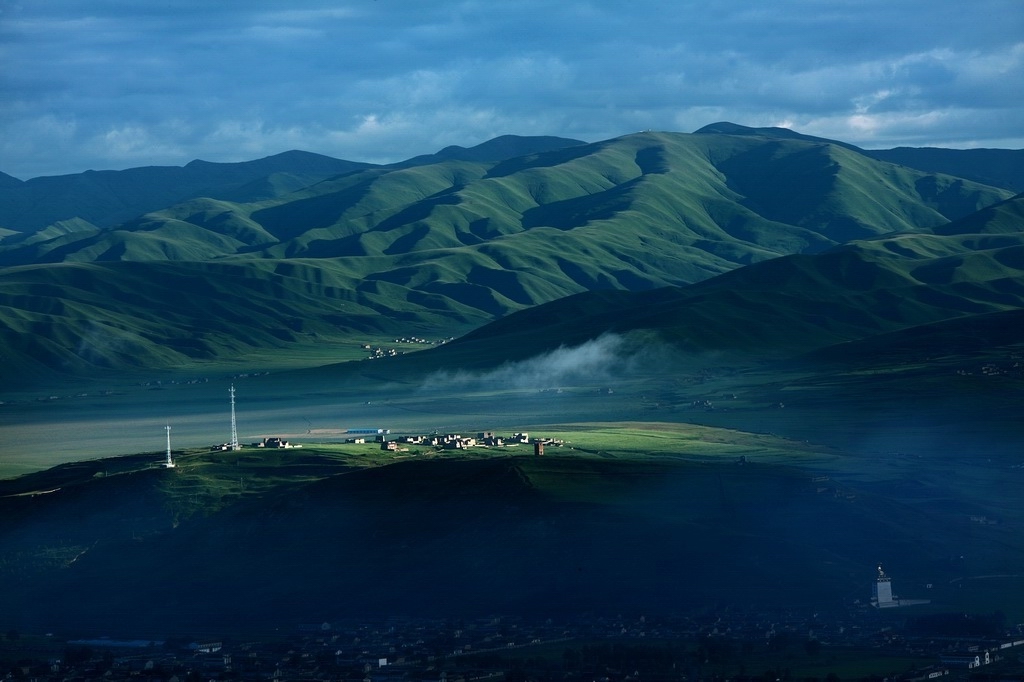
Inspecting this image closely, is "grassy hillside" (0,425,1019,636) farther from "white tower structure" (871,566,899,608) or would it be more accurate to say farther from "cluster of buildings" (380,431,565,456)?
"cluster of buildings" (380,431,565,456)

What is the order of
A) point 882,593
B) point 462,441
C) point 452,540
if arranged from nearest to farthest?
point 882,593 → point 452,540 → point 462,441

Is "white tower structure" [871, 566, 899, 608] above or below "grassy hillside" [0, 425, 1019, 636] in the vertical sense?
below

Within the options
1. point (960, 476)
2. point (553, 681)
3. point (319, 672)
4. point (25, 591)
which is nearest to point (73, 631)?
point (25, 591)

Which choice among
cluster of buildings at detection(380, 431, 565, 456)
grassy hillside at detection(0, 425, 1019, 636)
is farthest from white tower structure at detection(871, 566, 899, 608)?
cluster of buildings at detection(380, 431, 565, 456)

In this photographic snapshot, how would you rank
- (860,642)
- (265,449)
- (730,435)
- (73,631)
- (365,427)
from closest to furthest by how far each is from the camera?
(860,642) → (73,631) → (265,449) → (730,435) → (365,427)

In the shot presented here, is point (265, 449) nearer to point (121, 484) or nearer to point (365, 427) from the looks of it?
point (121, 484)

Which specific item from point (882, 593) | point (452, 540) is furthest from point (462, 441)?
point (882, 593)

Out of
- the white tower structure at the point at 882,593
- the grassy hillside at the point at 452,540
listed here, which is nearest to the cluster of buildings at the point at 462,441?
the grassy hillside at the point at 452,540

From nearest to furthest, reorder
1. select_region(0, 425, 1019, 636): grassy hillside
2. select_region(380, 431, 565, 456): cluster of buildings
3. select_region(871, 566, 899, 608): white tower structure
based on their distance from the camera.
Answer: select_region(871, 566, 899, 608): white tower structure
select_region(0, 425, 1019, 636): grassy hillside
select_region(380, 431, 565, 456): cluster of buildings

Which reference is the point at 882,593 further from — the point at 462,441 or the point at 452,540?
the point at 462,441
